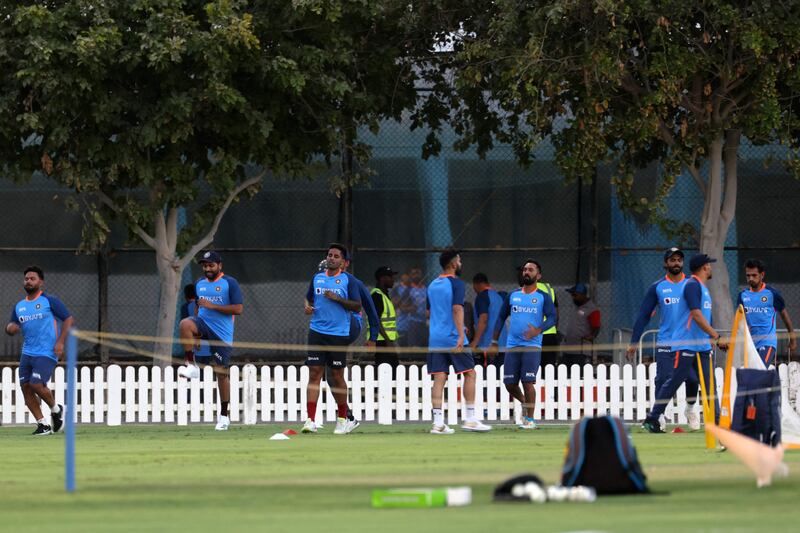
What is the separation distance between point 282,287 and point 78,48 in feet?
24.0

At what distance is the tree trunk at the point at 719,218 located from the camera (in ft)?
77.6

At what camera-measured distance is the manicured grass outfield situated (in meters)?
8.61

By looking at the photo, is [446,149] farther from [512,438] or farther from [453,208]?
[512,438]

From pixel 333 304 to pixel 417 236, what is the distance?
10.2 meters

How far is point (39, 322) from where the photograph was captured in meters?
18.6

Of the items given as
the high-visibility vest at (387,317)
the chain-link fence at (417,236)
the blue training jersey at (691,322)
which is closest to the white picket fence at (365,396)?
the high-visibility vest at (387,317)

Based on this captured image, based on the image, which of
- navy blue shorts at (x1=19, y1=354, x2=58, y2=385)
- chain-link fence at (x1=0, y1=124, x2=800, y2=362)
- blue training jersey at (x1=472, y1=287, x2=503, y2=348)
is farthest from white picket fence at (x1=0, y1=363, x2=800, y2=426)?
chain-link fence at (x1=0, y1=124, x2=800, y2=362)

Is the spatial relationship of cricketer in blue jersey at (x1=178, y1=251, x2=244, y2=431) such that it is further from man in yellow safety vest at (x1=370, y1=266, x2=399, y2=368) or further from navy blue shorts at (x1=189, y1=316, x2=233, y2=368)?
man in yellow safety vest at (x1=370, y1=266, x2=399, y2=368)

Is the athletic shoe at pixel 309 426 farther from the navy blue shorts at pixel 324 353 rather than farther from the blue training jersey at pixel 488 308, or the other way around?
the blue training jersey at pixel 488 308

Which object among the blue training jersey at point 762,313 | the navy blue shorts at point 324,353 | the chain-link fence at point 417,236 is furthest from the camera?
the chain-link fence at point 417,236

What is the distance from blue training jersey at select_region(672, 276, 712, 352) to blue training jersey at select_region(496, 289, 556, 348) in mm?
1738

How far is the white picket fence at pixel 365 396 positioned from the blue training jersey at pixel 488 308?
3.21 feet

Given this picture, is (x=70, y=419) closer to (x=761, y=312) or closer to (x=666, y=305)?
(x=666, y=305)

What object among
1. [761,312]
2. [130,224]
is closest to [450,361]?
[761,312]
